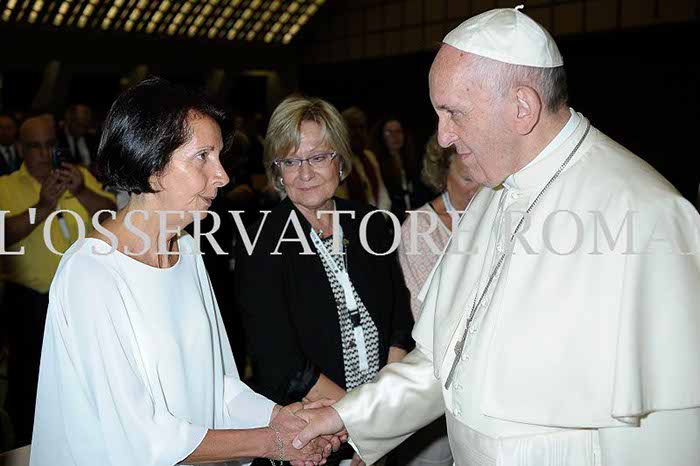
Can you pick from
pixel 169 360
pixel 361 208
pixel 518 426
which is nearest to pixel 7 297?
→ pixel 361 208

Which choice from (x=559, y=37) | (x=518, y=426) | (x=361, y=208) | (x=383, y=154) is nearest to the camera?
(x=518, y=426)

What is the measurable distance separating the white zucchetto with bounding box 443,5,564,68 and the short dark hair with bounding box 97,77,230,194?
807 mm

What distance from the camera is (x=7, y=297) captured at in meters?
4.32

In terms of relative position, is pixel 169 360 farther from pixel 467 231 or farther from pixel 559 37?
pixel 559 37

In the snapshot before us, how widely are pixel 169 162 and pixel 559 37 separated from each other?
12.7 m

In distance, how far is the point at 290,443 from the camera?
7.48 ft

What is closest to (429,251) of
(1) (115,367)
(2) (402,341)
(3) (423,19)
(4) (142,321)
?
(2) (402,341)

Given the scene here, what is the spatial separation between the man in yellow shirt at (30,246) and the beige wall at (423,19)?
24.9 ft

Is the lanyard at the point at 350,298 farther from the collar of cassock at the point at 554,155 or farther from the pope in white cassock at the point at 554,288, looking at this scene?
the collar of cassock at the point at 554,155

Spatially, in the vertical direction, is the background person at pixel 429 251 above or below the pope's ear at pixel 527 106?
below

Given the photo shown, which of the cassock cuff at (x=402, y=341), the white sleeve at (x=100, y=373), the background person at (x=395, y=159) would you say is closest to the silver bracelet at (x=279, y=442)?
the white sleeve at (x=100, y=373)

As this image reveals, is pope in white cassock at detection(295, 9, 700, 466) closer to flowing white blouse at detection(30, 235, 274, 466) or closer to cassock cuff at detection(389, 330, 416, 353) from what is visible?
cassock cuff at detection(389, 330, 416, 353)

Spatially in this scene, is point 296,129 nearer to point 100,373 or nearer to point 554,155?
point 554,155

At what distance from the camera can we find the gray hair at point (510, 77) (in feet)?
6.25
